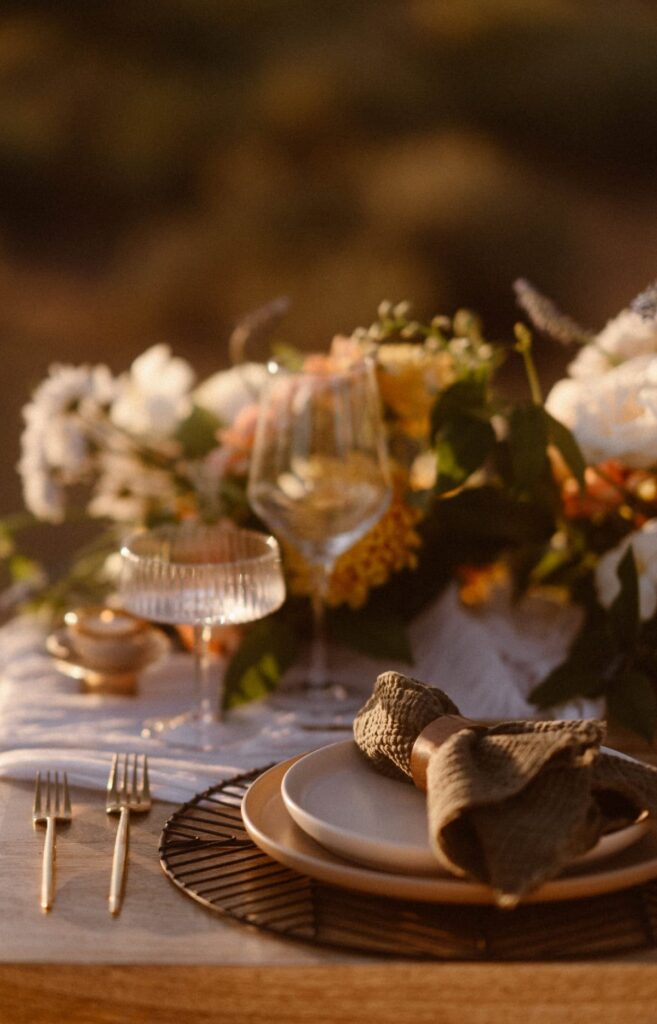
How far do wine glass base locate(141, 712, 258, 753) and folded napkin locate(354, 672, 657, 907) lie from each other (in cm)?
27

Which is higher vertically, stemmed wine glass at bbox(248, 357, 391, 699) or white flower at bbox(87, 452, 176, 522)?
stemmed wine glass at bbox(248, 357, 391, 699)

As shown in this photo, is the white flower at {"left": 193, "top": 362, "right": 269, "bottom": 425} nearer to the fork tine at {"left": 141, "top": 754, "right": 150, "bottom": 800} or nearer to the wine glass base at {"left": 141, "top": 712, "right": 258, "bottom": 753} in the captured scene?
the wine glass base at {"left": 141, "top": 712, "right": 258, "bottom": 753}

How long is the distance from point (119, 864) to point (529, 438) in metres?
0.51

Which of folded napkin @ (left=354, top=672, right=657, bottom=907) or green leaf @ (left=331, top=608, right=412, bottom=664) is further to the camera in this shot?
green leaf @ (left=331, top=608, right=412, bottom=664)

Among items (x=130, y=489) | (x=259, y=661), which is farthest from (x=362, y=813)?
(x=130, y=489)

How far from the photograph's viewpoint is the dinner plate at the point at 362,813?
1.90 ft

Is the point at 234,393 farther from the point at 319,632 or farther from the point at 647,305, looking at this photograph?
the point at 647,305

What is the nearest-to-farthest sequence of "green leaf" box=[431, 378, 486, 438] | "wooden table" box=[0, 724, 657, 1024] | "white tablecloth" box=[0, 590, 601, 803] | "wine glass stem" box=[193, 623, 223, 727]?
"wooden table" box=[0, 724, 657, 1024] → "white tablecloth" box=[0, 590, 601, 803] → "wine glass stem" box=[193, 623, 223, 727] → "green leaf" box=[431, 378, 486, 438]

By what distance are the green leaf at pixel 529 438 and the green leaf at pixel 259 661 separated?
246mm

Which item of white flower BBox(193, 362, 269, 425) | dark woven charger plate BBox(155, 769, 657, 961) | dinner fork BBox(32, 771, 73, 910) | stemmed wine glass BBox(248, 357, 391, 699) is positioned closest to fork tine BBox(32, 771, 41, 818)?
dinner fork BBox(32, 771, 73, 910)

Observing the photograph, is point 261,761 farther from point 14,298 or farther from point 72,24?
point 72,24

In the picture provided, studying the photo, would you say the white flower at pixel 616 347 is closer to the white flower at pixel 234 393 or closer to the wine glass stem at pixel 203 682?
the white flower at pixel 234 393

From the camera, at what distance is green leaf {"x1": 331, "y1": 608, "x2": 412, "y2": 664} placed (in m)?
1.08

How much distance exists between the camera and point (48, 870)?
626 millimetres
